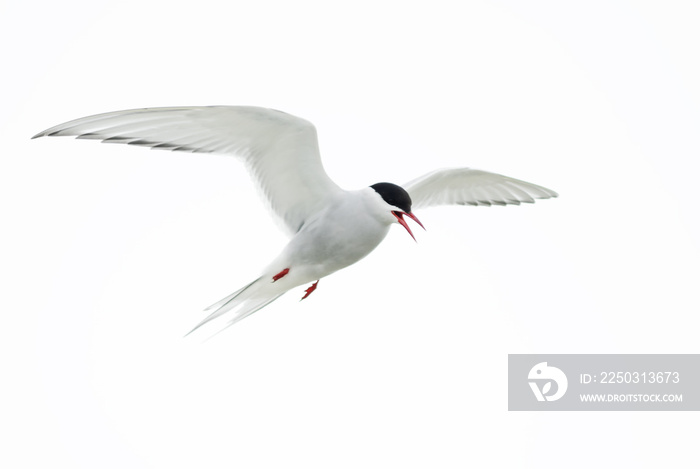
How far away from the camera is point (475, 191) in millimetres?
7281

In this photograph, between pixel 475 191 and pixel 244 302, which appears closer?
pixel 244 302

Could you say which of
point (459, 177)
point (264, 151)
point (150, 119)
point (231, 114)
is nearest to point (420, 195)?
point (459, 177)

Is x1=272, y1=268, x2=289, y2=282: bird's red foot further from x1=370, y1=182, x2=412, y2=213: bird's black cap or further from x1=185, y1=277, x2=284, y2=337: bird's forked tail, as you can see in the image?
x1=370, y1=182, x2=412, y2=213: bird's black cap

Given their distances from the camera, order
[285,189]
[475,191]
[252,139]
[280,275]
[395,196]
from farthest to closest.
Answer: [475,191], [285,189], [280,275], [252,139], [395,196]

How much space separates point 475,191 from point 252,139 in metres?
2.35

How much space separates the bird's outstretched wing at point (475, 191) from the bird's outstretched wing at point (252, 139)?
111 centimetres

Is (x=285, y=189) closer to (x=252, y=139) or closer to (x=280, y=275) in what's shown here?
(x=252, y=139)

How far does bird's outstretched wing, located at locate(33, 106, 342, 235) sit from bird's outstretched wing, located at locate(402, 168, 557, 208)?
1108 mm

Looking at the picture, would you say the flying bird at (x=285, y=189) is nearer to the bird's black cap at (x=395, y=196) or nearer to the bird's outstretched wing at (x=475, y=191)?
the bird's black cap at (x=395, y=196)

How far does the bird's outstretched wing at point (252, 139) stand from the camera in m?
5.14

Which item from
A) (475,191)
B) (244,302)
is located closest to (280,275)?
(244,302)

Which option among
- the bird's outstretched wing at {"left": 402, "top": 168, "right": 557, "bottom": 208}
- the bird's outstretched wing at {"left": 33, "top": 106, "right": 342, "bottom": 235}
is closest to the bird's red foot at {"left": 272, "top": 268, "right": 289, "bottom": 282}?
the bird's outstretched wing at {"left": 33, "top": 106, "right": 342, "bottom": 235}

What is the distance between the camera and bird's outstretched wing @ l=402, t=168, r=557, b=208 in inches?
274

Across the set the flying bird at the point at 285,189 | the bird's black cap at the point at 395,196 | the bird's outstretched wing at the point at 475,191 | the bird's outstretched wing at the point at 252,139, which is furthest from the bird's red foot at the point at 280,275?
the bird's outstretched wing at the point at 475,191
